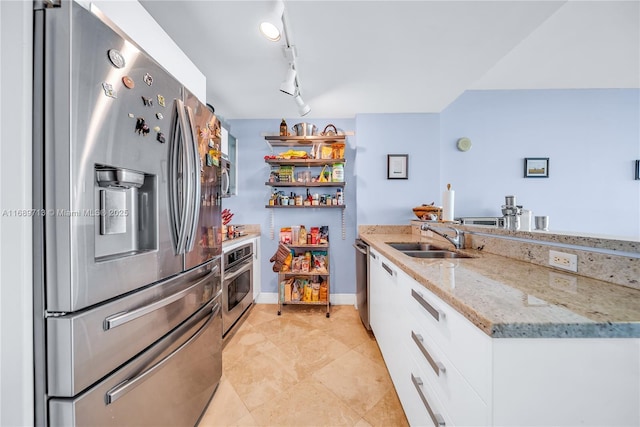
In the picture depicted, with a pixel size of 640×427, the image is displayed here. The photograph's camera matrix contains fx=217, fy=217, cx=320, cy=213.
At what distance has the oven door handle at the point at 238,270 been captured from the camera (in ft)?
6.37

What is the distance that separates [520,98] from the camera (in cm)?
266

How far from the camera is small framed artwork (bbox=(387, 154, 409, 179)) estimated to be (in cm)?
263

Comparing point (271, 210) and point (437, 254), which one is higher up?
point (271, 210)

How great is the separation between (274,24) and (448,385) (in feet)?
Answer: 6.22

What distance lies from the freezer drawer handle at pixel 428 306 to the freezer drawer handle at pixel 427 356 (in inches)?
6.1

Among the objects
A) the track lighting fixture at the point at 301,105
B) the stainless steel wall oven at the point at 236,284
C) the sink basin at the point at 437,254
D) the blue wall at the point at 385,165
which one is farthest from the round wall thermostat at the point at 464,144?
the stainless steel wall oven at the point at 236,284

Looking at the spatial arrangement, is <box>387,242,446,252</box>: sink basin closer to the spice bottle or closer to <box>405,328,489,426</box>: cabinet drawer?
<box>405,328,489,426</box>: cabinet drawer

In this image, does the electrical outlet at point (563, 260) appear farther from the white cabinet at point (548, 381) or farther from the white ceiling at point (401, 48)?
the white ceiling at point (401, 48)

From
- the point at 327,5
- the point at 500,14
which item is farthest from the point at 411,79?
the point at 327,5

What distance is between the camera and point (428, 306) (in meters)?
0.86

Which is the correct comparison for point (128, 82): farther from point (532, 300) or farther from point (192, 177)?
point (532, 300)

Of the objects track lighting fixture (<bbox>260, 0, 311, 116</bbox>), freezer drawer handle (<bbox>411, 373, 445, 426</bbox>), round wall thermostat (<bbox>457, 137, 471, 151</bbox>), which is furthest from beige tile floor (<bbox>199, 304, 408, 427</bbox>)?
round wall thermostat (<bbox>457, 137, 471, 151</bbox>)

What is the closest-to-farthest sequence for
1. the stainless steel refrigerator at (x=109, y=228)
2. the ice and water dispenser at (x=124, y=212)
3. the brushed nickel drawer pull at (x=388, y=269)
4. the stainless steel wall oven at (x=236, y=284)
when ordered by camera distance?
the stainless steel refrigerator at (x=109, y=228) → the ice and water dispenser at (x=124, y=212) → the brushed nickel drawer pull at (x=388, y=269) → the stainless steel wall oven at (x=236, y=284)

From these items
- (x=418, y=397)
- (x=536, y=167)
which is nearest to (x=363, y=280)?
(x=418, y=397)
